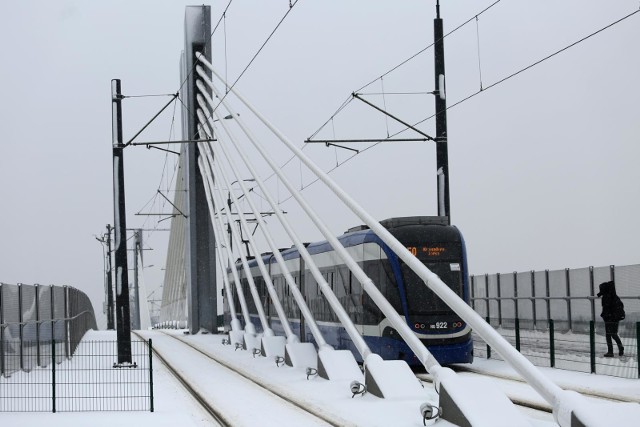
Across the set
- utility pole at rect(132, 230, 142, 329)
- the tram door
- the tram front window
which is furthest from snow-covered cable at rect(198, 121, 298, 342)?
utility pole at rect(132, 230, 142, 329)

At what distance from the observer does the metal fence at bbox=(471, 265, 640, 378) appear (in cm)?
1978

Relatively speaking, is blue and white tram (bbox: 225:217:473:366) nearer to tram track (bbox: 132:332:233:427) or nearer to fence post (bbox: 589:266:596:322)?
tram track (bbox: 132:332:233:427)

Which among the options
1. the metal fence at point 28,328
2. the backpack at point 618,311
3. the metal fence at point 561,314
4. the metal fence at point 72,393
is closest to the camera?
the metal fence at point 72,393

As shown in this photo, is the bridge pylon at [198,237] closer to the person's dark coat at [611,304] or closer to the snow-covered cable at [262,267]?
the snow-covered cable at [262,267]

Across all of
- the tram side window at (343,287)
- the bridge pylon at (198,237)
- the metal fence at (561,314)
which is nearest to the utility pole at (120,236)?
the tram side window at (343,287)

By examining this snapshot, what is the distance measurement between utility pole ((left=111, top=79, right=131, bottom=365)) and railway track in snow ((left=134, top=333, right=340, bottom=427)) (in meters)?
1.23

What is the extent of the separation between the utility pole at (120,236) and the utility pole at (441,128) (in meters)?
7.30

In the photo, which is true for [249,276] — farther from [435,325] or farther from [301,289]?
[435,325]

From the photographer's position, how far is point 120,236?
25719mm

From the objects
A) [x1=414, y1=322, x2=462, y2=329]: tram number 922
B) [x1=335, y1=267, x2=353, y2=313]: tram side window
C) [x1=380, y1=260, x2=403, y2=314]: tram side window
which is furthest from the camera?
[x1=335, y1=267, x2=353, y2=313]: tram side window

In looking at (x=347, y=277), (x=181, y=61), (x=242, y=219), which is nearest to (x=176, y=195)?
(x=181, y=61)

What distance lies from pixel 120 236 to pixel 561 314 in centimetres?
1141

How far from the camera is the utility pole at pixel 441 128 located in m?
26.7

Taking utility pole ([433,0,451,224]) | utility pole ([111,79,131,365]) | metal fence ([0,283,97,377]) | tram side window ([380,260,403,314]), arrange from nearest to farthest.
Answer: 1. metal fence ([0,283,97,377])
2. tram side window ([380,260,403,314])
3. utility pole ([111,79,131,365])
4. utility pole ([433,0,451,224])
